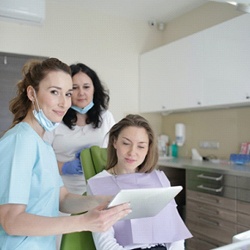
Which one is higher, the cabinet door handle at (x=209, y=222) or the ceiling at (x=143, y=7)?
the ceiling at (x=143, y=7)

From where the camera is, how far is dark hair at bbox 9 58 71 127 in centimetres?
107

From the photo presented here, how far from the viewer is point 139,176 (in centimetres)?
162

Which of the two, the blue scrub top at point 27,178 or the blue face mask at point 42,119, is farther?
the blue face mask at point 42,119

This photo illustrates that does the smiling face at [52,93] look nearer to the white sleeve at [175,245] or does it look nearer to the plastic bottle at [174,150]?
the white sleeve at [175,245]

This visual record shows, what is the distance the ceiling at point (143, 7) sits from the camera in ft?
11.3

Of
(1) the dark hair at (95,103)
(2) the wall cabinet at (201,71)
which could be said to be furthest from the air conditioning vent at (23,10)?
(2) the wall cabinet at (201,71)

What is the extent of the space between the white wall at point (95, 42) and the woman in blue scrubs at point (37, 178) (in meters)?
2.36

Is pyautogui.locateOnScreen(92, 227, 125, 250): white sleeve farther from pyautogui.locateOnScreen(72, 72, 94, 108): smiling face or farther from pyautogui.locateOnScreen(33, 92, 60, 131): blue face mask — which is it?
pyautogui.locateOnScreen(72, 72, 94, 108): smiling face

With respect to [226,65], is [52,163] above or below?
below

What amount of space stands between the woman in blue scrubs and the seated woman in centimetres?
Answer: 27

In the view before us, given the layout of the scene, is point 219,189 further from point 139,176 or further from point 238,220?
point 139,176

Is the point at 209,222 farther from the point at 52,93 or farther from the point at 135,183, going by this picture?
the point at 52,93

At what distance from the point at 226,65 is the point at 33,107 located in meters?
2.17

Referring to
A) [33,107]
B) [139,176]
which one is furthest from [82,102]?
[33,107]
